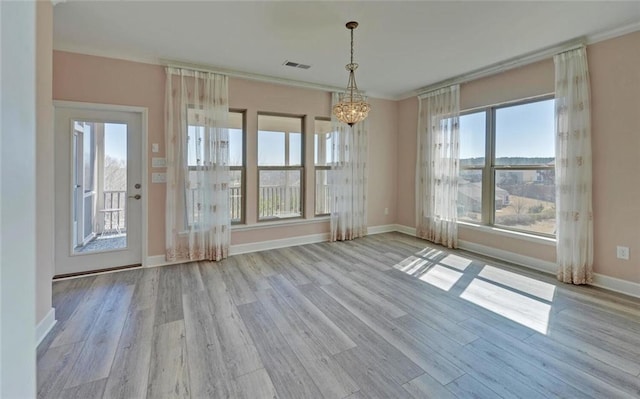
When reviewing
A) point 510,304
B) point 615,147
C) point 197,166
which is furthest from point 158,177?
point 615,147

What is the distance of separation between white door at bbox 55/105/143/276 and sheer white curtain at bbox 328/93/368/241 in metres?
2.97

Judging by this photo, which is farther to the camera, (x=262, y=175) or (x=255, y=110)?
(x=262, y=175)

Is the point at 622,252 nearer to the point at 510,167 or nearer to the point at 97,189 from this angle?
the point at 510,167

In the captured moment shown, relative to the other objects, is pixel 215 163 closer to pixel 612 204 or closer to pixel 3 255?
pixel 3 255

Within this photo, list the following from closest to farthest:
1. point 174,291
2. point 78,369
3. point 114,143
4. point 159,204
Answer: point 78,369 < point 174,291 < point 114,143 < point 159,204

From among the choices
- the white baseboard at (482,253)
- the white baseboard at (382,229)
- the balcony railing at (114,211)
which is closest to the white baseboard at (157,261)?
the white baseboard at (482,253)

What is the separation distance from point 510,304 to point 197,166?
13.3 feet

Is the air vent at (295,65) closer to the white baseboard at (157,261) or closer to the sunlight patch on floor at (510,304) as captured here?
the white baseboard at (157,261)

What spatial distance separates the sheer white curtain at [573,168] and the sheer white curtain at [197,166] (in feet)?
14.0

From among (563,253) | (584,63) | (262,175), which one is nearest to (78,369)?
(262,175)

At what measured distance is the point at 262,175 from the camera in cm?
476

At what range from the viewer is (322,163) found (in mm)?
5234

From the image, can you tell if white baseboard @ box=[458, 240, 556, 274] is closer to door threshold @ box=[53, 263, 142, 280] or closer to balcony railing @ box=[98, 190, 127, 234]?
door threshold @ box=[53, 263, 142, 280]

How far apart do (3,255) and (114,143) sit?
384cm
